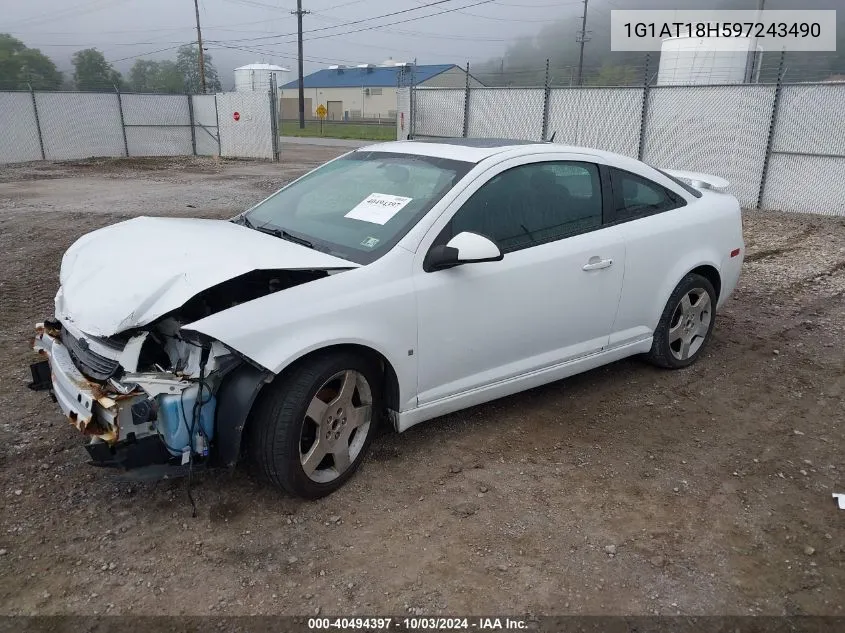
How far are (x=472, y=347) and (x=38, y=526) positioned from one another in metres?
2.16

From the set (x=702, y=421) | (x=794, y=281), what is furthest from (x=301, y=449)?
Answer: (x=794, y=281)

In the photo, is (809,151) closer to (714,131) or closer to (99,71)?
(714,131)

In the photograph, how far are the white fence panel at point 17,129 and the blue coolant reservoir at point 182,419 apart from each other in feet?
71.9

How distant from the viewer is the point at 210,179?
16.5m

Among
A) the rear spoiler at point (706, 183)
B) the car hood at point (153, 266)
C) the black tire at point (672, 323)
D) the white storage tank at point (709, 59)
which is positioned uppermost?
the white storage tank at point (709, 59)

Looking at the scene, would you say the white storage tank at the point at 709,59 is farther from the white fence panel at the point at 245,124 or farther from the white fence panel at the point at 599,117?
the white fence panel at the point at 245,124

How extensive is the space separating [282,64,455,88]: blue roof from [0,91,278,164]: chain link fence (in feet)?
150

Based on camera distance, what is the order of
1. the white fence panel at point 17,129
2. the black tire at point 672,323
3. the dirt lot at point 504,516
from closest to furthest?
the dirt lot at point 504,516, the black tire at point 672,323, the white fence panel at point 17,129

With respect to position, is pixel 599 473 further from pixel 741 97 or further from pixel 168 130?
pixel 168 130

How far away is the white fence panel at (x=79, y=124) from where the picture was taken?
69.3 ft

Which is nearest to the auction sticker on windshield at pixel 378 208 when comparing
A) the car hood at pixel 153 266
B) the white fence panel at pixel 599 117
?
the car hood at pixel 153 266

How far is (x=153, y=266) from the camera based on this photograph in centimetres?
301

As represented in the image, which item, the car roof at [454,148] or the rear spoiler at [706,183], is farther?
the rear spoiler at [706,183]

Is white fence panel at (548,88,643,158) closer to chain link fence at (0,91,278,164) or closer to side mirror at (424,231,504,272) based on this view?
chain link fence at (0,91,278,164)
